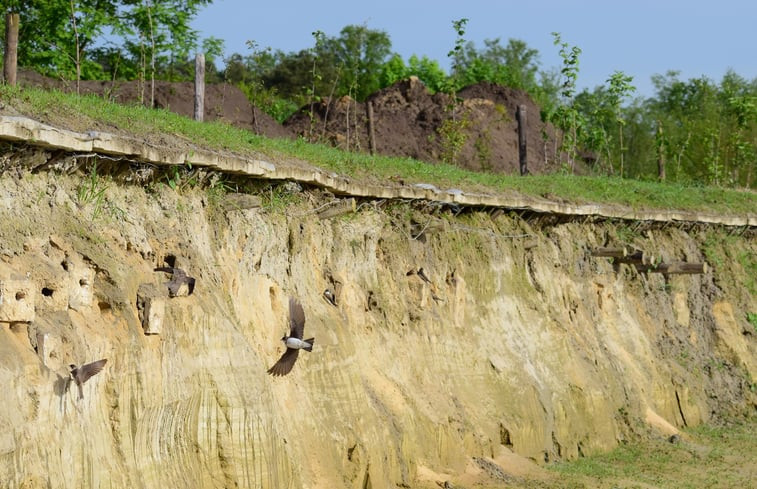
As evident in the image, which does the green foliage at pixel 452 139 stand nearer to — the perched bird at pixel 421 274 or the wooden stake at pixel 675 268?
the wooden stake at pixel 675 268

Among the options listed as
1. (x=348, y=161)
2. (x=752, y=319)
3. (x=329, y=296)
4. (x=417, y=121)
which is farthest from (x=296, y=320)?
(x=417, y=121)

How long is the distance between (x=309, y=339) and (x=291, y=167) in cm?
176

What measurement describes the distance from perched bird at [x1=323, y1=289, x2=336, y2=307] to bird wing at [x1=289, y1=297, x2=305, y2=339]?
95cm

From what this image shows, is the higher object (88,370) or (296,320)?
(296,320)

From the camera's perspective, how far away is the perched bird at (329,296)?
Answer: 12.1m

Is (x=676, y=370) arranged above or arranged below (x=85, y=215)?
below

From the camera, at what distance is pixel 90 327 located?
8773mm

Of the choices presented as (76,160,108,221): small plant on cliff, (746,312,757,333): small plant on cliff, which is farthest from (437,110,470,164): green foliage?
(76,160,108,221): small plant on cliff

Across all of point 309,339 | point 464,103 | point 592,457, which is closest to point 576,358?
point 592,457

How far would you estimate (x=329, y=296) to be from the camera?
39.9 ft

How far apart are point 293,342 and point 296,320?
0.33 meters

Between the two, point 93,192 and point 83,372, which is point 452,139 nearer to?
point 93,192

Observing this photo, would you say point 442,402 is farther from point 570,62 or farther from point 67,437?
point 570,62

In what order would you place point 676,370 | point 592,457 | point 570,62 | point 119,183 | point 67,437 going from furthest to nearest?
point 570,62, point 676,370, point 592,457, point 119,183, point 67,437
